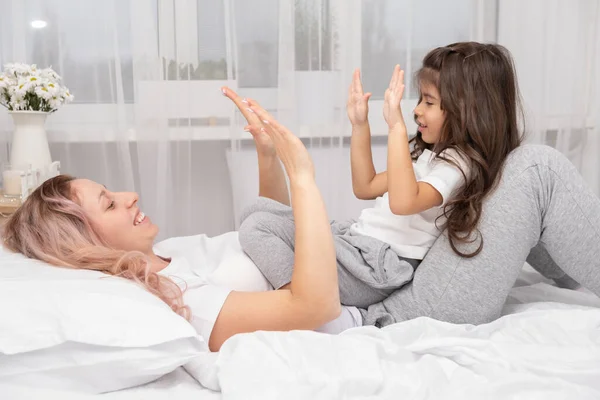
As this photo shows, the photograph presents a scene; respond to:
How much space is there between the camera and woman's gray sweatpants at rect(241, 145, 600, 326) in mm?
1574

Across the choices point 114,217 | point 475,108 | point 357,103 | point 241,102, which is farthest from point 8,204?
point 475,108

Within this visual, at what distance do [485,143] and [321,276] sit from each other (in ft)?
1.98

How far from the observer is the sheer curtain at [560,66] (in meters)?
3.10

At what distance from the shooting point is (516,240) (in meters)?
1.58

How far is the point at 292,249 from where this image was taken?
5.60ft

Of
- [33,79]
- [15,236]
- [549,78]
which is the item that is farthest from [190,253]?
[549,78]

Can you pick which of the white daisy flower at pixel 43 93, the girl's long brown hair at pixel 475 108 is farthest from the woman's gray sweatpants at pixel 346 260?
the white daisy flower at pixel 43 93

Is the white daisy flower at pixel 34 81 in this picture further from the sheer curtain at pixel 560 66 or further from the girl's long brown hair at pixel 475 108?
the sheer curtain at pixel 560 66

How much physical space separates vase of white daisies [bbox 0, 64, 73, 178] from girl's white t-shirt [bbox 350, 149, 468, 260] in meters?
1.19

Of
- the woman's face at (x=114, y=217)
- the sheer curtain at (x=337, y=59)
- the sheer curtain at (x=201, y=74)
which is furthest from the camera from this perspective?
the sheer curtain at (x=337, y=59)

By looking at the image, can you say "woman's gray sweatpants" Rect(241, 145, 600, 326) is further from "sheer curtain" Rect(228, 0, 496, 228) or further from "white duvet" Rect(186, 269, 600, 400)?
"sheer curtain" Rect(228, 0, 496, 228)

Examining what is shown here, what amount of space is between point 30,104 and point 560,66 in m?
2.25

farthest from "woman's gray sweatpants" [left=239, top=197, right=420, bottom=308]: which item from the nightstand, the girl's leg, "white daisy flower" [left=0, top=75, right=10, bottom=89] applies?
"white daisy flower" [left=0, top=75, right=10, bottom=89]

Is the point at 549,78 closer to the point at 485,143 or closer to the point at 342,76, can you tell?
the point at 342,76
